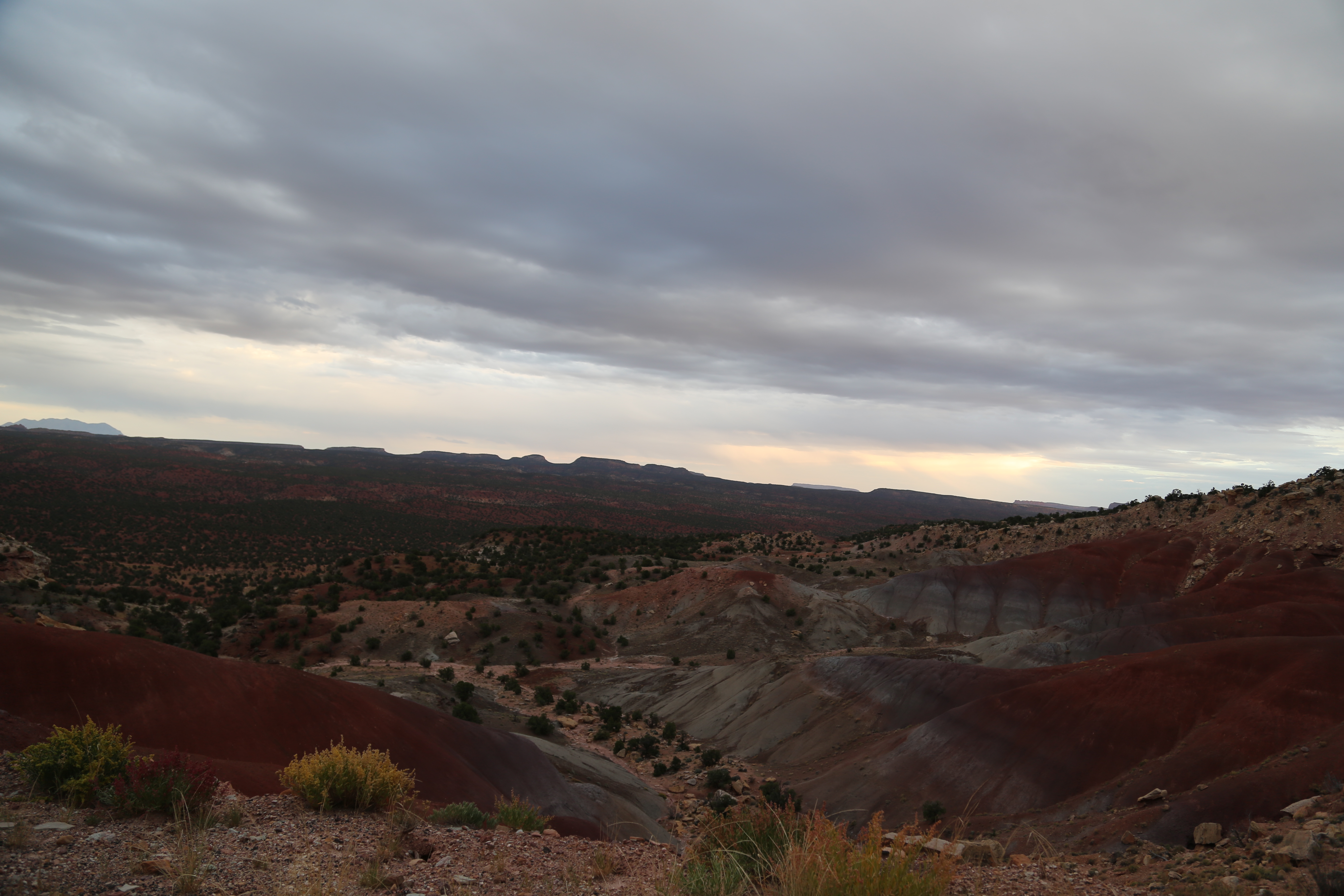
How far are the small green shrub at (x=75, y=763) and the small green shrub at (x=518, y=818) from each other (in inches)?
178

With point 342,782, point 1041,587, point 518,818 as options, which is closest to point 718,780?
point 518,818

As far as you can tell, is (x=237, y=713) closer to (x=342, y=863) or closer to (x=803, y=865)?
(x=342, y=863)

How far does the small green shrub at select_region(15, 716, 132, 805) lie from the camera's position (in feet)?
→ 23.1

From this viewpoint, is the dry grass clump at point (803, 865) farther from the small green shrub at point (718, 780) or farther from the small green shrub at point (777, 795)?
the small green shrub at point (718, 780)

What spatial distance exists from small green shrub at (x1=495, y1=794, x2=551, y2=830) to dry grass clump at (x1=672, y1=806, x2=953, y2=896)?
3.35m

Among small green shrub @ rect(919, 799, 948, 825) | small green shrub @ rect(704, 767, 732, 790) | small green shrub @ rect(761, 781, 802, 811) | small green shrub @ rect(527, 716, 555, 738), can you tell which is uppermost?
small green shrub @ rect(919, 799, 948, 825)

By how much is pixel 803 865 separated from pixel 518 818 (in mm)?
5685

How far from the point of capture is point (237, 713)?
12.3 meters

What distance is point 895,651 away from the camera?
36750 millimetres

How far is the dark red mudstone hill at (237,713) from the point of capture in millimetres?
10508

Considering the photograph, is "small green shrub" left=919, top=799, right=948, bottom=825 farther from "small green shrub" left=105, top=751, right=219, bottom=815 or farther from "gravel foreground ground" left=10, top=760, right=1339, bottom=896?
"small green shrub" left=105, top=751, right=219, bottom=815

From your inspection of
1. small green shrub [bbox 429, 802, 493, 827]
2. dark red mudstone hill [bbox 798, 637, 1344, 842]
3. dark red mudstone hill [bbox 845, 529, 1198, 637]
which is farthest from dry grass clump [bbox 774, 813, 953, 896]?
dark red mudstone hill [bbox 845, 529, 1198, 637]

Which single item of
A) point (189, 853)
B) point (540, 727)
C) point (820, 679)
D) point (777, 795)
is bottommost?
point (540, 727)

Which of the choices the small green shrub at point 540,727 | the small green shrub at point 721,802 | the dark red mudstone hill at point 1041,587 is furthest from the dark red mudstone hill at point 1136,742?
the dark red mudstone hill at point 1041,587
